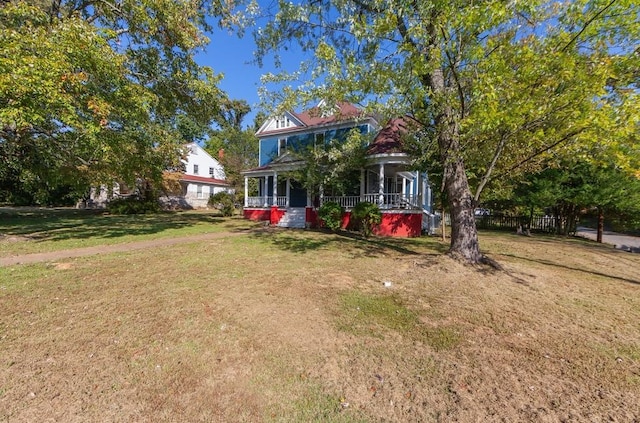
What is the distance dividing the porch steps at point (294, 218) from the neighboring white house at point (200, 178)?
20.0 m

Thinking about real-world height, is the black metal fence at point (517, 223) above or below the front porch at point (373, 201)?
below

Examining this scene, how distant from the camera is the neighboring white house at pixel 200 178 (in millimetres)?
34812

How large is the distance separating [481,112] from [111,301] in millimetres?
6684

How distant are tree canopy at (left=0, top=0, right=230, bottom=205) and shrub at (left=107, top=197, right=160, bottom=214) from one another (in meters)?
7.42

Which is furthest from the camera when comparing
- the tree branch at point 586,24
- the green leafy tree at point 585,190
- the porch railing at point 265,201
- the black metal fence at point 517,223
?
the porch railing at point 265,201

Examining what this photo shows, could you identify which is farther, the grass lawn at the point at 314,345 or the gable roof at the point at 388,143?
the gable roof at the point at 388,143

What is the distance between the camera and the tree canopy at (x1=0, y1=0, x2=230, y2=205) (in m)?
7.31

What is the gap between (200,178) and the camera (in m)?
37.0

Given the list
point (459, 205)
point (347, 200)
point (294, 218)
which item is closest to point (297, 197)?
point (294, 218)

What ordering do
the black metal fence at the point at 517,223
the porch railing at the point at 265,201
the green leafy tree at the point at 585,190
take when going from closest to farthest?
the green leafy tree at the point at 585,190, the black metal fence at the point at 517,223, the porch railing at the point at 265,201

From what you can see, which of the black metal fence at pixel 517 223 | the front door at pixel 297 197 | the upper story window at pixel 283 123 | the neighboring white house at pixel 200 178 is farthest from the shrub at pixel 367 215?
the neighboring white house at pixel 200 178

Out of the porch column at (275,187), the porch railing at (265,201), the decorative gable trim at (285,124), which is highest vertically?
the decorative gable trim at (285,124)

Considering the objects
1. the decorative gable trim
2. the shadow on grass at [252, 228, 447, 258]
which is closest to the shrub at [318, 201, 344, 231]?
the shadow on grass at [252, 228, 447, 258]

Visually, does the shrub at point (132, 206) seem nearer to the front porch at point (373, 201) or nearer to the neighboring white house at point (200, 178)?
the neighboring white house at point (200, 178)
